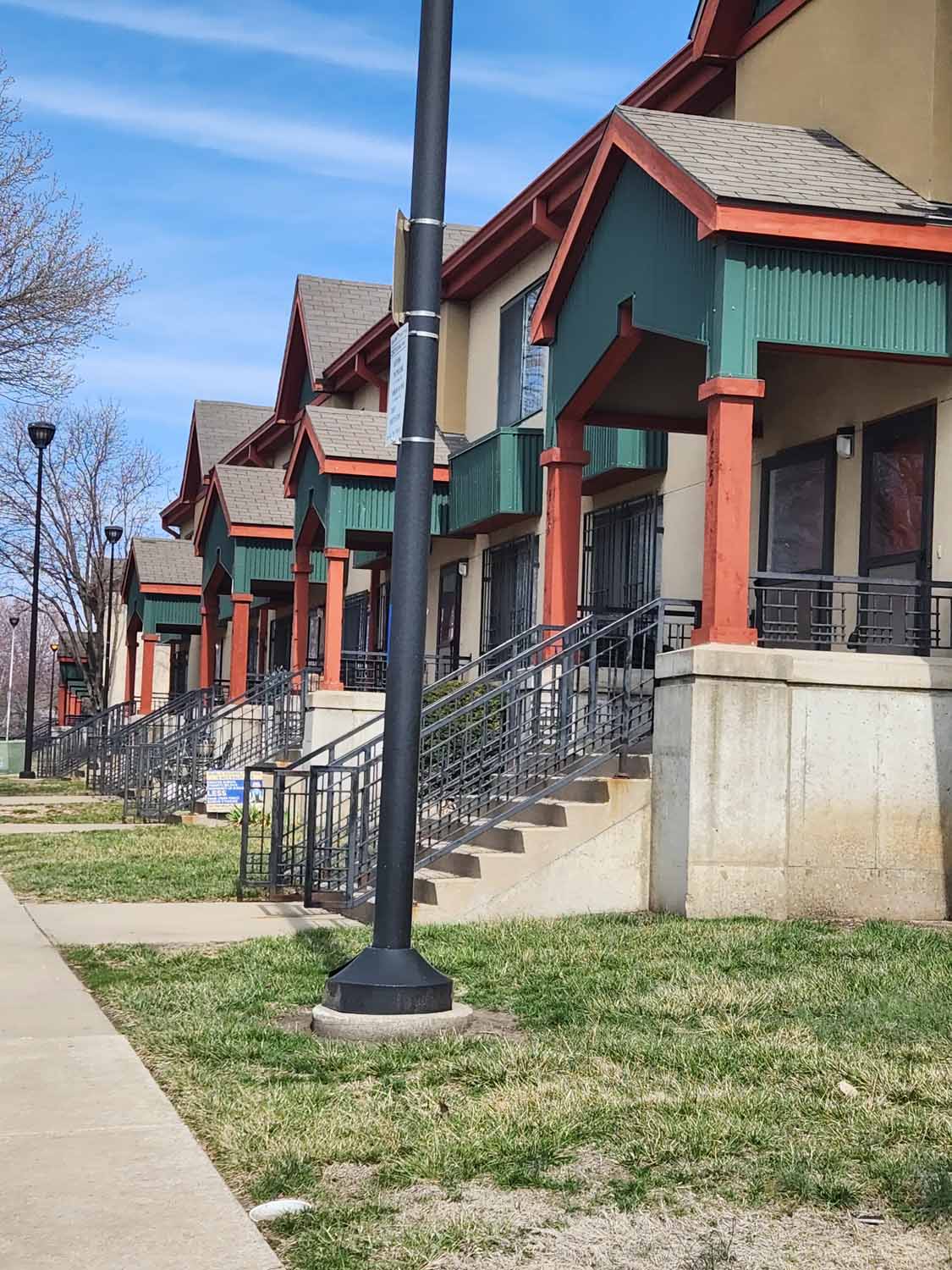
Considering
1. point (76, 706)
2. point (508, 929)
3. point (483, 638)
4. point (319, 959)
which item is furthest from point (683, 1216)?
point (76, 706)

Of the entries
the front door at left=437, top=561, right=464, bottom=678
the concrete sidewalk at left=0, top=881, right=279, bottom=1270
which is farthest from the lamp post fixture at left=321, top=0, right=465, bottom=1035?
the front door at left=437, top=561, right=464, bottom=678

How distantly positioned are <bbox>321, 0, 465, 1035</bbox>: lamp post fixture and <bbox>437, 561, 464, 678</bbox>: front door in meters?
15.3

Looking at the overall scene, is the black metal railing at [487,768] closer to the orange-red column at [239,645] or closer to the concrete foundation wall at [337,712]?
the concrete foundation wall at [337,712]

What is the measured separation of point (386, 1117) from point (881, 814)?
6108mm

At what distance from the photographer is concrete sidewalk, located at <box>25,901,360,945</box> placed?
10039 millimetres

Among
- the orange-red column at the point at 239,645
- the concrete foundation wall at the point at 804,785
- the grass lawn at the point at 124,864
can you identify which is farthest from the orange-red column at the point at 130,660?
the concrete foundation wall at the point at 804,785

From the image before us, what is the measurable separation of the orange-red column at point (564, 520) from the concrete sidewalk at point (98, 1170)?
24.2ft

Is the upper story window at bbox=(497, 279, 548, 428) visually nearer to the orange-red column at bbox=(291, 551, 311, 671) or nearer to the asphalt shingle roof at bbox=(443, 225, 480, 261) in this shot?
the asphalt shingle roof at bbox=(443, 225, 480, 261)

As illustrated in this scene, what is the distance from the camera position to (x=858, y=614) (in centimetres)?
1224

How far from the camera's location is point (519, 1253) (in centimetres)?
428

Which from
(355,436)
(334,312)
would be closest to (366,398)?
(334,312)

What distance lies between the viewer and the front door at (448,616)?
76.4 feet

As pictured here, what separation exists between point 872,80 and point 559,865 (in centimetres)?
694

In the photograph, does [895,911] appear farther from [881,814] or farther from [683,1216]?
[683,1216]
